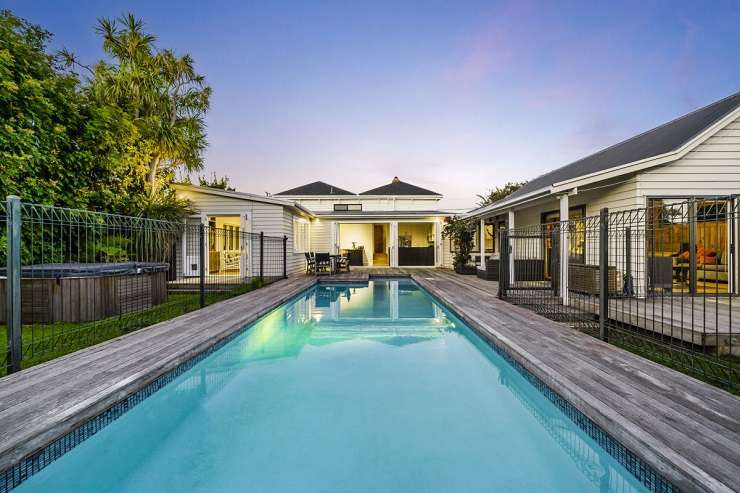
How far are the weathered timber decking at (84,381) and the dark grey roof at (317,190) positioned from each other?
1722 centimetres

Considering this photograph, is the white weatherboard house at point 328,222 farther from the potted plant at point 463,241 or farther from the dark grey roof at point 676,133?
the dark grey roof at point 676,133

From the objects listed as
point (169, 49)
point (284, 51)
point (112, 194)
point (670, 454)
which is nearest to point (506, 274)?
point (670, 454)

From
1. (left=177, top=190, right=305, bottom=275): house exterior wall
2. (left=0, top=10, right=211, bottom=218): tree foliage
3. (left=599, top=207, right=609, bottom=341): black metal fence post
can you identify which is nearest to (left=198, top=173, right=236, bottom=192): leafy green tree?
(left=0, top=10, right=211, bottom=218): tree foliage

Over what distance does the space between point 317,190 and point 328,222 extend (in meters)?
6.75

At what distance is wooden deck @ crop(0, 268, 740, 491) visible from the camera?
1729 millimetres

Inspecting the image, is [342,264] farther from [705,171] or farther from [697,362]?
[697,362]

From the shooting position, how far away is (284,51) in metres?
12.3

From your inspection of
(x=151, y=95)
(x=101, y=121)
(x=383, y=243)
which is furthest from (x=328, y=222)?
(x=101, y=121)

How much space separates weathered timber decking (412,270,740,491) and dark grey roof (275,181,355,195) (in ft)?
59.7

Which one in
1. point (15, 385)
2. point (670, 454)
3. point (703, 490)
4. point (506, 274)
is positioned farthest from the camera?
point (506, 274)

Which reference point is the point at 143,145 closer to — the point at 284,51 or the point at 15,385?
the point at 284,51

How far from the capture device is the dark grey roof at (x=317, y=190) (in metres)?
21.4

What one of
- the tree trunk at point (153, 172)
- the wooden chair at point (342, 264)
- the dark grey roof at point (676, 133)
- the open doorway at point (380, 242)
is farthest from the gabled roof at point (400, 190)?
the dark grey roof at point (676, 133)

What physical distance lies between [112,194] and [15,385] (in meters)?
8.05
